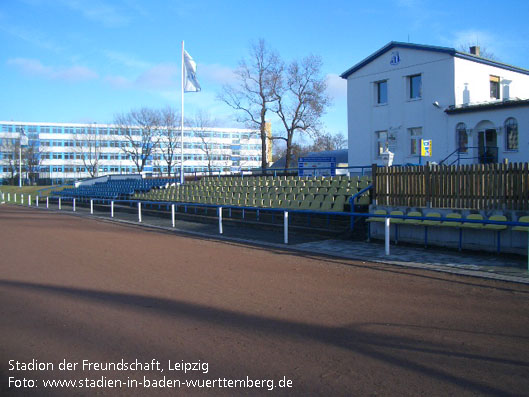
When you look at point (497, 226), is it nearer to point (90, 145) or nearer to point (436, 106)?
point (436, 106)

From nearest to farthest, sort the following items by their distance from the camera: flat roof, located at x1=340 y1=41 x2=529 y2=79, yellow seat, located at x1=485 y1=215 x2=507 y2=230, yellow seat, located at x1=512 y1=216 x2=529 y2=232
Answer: yellow seat, located at x1=512 y1=216 x2=529 y2=232, yellow seat, located at x1=485 y1=215 x2=507 y2=230, flat roof, located at x1=340 y1=41 x2=529 y2=79

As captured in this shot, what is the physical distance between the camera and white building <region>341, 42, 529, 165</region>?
836 inches

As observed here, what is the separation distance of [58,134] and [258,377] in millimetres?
86486

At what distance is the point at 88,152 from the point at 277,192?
5821 centimetres

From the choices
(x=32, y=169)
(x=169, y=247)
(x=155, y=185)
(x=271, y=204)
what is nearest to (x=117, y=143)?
(x=32, y=169)

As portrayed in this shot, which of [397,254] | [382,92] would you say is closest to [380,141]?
[382,92]

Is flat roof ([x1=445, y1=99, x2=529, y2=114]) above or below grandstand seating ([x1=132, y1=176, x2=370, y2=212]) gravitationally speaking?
above

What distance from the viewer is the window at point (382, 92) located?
27062 mm

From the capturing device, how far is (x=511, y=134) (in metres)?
20.9

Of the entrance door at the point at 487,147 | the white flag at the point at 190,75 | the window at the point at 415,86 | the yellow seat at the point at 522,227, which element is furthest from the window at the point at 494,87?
the yellow seat at the point at 522,227

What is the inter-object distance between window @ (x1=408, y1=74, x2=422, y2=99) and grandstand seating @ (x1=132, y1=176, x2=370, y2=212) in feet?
30.7

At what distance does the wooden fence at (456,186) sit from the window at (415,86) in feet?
43.8

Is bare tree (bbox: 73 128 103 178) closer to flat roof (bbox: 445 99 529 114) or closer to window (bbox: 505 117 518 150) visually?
flat roof (bbox: 445 99 529 114)

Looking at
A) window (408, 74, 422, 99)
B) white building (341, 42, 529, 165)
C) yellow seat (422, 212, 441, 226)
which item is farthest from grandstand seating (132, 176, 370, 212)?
window (408, 74, 422, 99)
